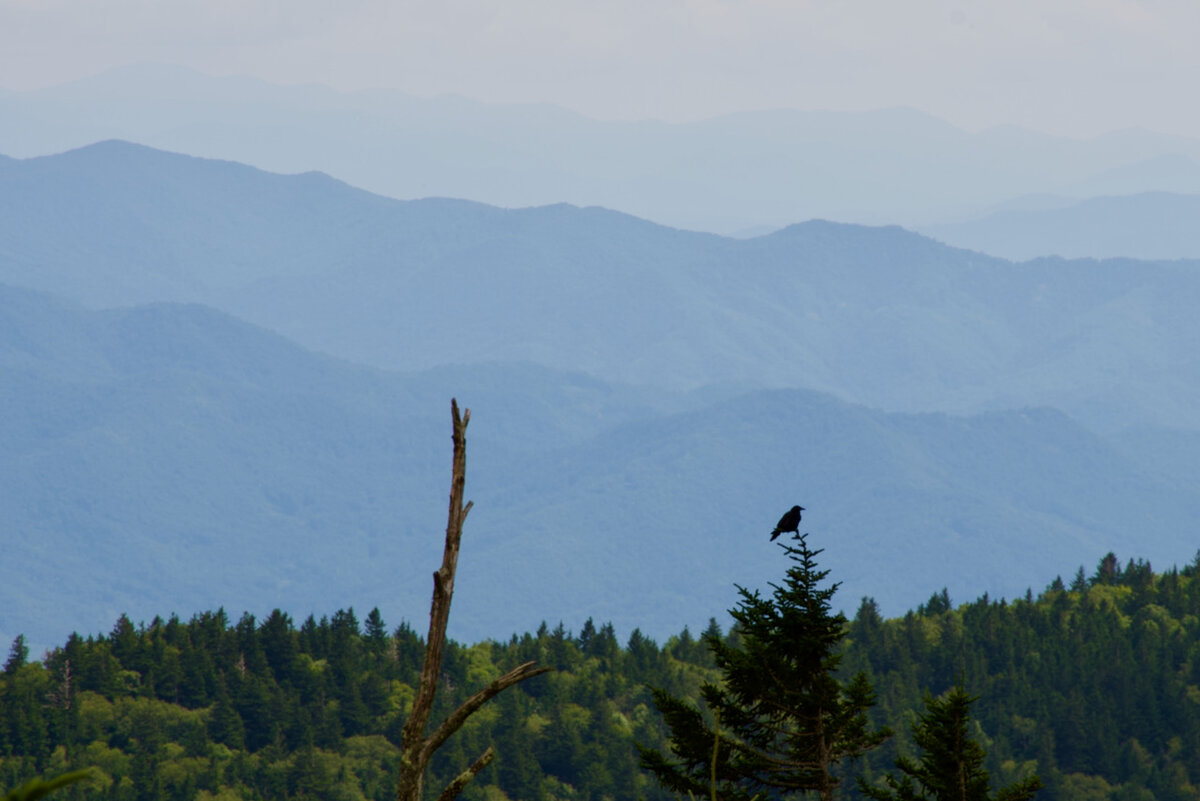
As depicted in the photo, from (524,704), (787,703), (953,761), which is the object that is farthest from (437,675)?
(524,704)

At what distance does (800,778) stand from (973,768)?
10.4ft

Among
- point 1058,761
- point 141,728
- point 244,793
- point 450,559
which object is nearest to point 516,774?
point 244,793

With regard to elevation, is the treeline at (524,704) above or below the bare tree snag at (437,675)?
above

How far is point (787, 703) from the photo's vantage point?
1025 inches

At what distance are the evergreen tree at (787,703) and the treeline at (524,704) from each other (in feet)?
290

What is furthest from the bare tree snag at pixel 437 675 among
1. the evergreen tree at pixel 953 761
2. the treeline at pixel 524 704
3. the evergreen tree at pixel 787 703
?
the treeline at pixel 524 704

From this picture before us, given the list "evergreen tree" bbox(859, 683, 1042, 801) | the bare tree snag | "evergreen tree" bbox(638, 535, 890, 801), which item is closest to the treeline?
"evergreen tree" bbox(638, 535, 890, 801)

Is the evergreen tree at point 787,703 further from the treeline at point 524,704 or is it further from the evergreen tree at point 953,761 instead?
the treeline at point 524,704

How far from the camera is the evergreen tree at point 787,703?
25828mm

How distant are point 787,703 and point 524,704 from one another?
116 m

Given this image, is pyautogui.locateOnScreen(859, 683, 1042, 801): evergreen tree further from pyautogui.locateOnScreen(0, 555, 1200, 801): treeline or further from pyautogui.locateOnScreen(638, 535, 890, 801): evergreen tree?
pyautogui.locateOnScreen(0, 555, 1200, 801): treeline

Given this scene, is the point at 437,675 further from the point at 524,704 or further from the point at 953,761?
the point at 524,704

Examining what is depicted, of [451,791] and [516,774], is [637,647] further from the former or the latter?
→ [451,791]

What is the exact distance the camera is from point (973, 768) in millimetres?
23688
